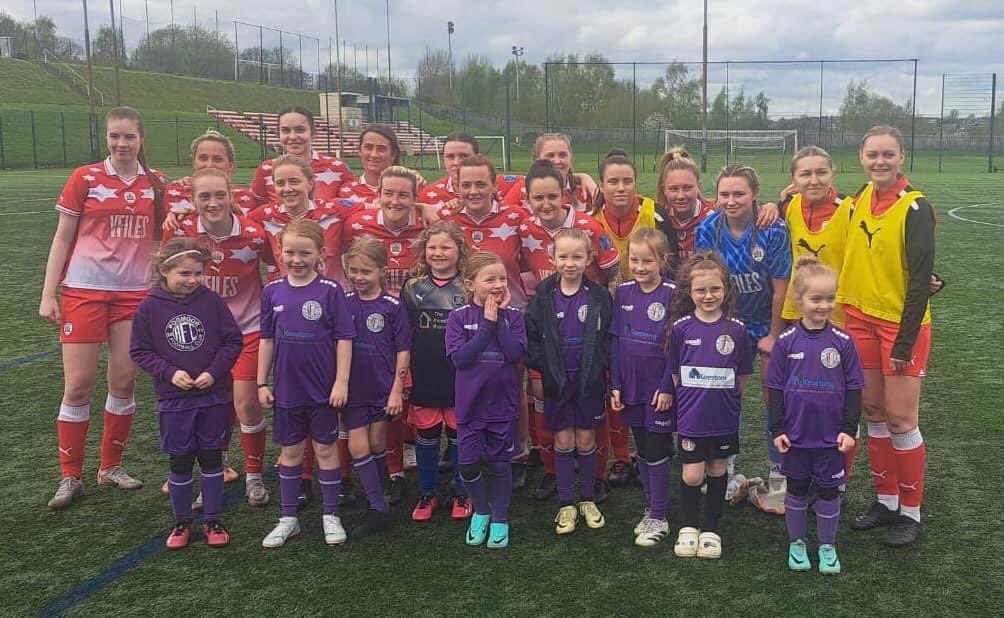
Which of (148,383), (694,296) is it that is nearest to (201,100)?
(148,383)

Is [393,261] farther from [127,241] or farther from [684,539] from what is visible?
[684,539]

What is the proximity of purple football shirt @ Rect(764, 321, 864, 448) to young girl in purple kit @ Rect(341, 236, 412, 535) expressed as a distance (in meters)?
1.83

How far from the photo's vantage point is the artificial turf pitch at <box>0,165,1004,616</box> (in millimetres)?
3311

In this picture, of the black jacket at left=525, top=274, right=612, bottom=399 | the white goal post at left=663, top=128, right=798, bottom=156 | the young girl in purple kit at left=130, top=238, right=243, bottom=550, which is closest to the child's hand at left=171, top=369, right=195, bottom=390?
the young girl in purple kit at left=130, top=238, right=243, bottom=550

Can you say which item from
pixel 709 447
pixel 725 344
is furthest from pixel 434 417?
pixel 725 344

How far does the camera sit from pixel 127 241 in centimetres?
452

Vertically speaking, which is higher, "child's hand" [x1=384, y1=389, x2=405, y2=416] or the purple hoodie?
the purple hoodie

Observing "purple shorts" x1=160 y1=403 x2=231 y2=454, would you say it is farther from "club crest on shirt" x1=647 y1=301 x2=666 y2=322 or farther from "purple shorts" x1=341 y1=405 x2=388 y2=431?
"club crest on shirt" x1=647 y1=301 x2=666 y2=322

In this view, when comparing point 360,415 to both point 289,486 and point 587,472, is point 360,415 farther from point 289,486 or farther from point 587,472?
point 587,472

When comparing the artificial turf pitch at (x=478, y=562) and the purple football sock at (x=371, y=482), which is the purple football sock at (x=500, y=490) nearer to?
the artificial turf pitch at (x=478, y=562)

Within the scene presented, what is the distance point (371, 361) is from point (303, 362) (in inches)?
14.1

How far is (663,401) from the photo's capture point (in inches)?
151

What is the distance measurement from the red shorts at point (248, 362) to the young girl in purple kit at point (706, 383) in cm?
213

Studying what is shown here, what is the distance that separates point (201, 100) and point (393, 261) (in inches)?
2436
